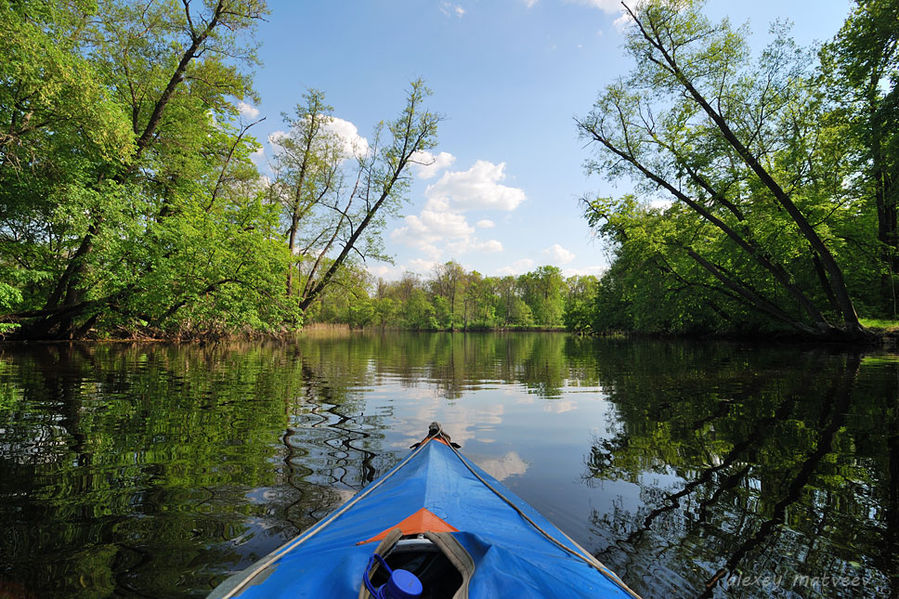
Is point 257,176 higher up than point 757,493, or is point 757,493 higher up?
point 257,176

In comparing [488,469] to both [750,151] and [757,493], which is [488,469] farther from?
[750,151]

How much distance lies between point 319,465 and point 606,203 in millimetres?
22076

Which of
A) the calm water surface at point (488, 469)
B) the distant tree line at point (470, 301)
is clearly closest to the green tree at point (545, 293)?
the distant tree line at point (470, 301)

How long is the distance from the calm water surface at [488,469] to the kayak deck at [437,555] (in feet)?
3.07

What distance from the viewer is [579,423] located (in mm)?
7082

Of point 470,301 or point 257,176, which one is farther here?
point 470,301

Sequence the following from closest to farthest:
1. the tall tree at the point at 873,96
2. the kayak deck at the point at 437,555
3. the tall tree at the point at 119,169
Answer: the kayak deck at the point at 437,555 < the tall tree at the point at 119,169 < the tall tree at the point at 873,96

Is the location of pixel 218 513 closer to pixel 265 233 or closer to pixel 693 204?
pixel 265 233

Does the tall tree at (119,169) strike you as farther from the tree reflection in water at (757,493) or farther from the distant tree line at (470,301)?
the distant tree line at (470,301)

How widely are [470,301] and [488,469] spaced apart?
85.0 m

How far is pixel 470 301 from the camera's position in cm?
8962

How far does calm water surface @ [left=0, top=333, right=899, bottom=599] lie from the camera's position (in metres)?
2.68

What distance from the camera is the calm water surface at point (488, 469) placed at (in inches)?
106

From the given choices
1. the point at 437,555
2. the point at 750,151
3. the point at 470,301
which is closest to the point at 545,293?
the point at 470,301
